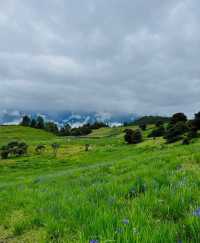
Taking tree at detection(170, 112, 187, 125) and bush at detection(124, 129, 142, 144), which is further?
tree at detection(170, 112, 187, 125)

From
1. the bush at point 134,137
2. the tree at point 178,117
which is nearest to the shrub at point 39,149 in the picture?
the bush at point 134,137

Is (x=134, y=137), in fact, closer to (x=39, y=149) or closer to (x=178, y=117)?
(x=178, y=117)

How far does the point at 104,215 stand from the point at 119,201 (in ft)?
4.22

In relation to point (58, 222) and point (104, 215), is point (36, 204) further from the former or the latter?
point (104, 215)

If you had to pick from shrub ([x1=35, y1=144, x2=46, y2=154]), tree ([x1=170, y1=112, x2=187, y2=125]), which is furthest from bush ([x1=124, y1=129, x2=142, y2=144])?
shrub ([x1=35, y1=144, x2=46, y2=154])

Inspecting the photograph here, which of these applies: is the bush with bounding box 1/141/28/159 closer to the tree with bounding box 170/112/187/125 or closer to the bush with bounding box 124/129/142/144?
the bush with bounding box 124/129/142/144

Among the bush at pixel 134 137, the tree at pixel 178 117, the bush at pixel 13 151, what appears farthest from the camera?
the tree at pixel 178 117

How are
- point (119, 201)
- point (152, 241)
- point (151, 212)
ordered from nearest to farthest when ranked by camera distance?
point (152, 241)
point (151, 212)
point (119, 201)

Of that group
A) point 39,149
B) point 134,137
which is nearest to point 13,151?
point 39,149

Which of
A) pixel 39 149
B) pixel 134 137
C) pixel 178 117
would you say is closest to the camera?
pixel 134 137

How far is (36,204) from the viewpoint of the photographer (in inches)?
273

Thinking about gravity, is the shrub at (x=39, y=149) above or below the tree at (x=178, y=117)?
below

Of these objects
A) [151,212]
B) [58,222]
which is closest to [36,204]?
[58,222]

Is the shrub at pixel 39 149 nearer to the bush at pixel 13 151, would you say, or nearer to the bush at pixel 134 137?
the bush at pixel 13 151
